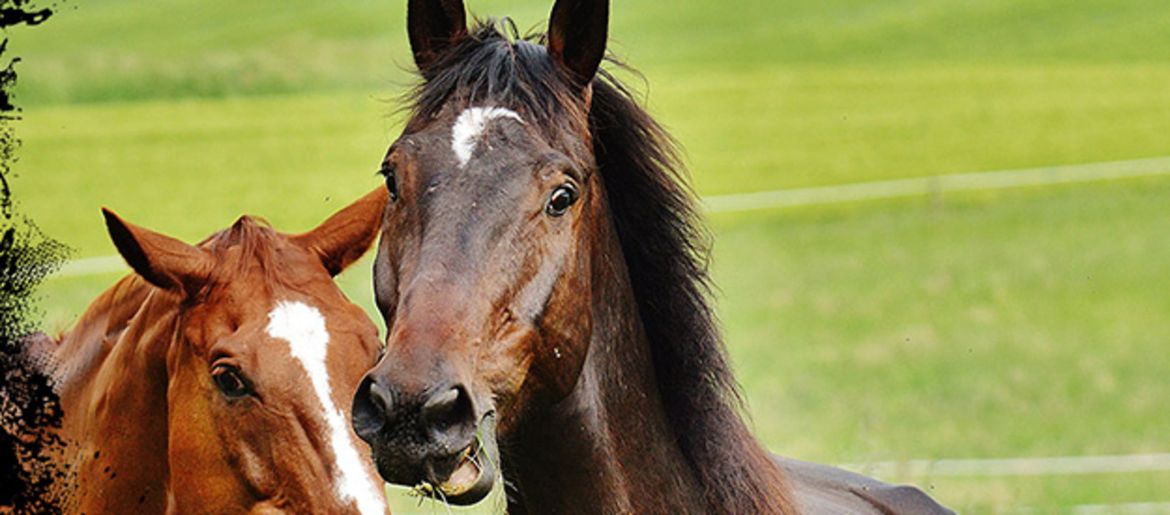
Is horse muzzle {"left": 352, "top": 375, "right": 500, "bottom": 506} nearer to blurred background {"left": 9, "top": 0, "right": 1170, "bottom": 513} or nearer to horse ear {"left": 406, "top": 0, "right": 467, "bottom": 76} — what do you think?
horse ear {"left": 406, "top": 0, "right": 467, "bottom": 76}

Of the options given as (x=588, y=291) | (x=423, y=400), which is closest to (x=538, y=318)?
(x=588, y=291)

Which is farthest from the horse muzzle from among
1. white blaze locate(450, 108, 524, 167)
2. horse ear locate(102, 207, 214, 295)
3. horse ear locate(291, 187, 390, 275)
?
horse ear locate(291, 187, 390, 275)

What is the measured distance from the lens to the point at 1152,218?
2953cm

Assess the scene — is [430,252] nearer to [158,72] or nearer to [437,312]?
[437,312]

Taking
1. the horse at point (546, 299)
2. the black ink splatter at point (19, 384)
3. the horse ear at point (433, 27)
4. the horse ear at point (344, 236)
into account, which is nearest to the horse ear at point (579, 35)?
the horse at point (546, 299)

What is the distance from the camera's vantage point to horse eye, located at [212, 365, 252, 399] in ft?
15.0

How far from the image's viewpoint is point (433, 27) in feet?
14.0

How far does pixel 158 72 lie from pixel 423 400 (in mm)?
34539

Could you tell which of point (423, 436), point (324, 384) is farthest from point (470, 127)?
point (324, 384)

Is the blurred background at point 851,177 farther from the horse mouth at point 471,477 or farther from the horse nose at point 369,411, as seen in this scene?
the horse nose at point 369,411

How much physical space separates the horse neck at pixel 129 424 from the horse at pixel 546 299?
3.89 feet

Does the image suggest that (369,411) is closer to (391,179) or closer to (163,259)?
(391,179)

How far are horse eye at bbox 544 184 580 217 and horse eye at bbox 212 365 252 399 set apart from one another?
1151mm

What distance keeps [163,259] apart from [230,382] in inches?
16.4
